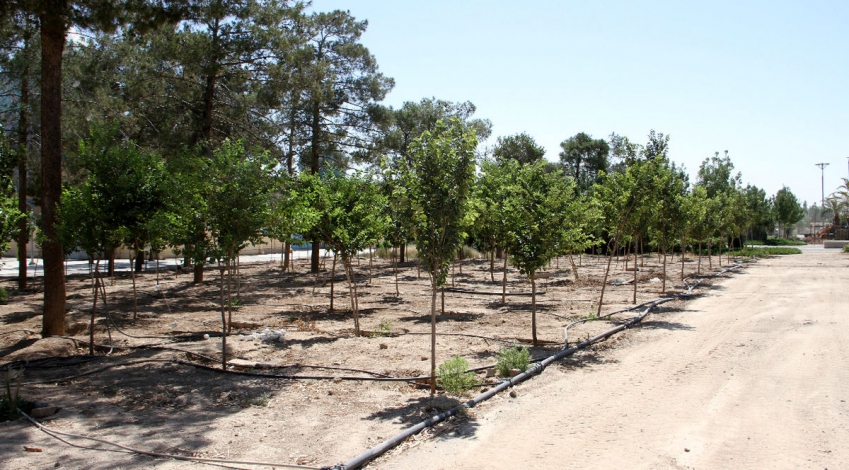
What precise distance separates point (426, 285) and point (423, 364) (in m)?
16.2

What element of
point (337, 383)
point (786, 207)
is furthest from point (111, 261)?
point (786, 207)

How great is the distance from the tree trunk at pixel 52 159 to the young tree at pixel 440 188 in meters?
8.70

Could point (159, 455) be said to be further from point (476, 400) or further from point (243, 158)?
point (243, 158)

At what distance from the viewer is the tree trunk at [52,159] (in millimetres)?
12070

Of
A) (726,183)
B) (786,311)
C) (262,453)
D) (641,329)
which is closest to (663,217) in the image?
(786,311)

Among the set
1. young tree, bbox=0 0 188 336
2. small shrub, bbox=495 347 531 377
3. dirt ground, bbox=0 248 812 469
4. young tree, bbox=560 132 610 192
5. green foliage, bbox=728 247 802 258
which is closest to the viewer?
dirt ground, bbox=0 248 812 469

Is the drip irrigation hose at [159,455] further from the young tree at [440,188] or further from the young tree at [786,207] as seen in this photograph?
the young tree at [786,207]

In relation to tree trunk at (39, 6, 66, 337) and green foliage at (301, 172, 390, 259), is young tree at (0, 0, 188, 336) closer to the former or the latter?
tree trunk at (39, 6, 66, 337)

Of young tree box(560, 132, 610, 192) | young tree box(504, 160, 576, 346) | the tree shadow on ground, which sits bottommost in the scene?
the tree shadow on ground

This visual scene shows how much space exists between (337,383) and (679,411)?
5321mm

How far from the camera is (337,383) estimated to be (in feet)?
30.6

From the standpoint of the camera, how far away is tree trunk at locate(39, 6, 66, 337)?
39.6 ft

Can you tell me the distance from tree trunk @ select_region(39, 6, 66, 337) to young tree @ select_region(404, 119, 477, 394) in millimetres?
8705

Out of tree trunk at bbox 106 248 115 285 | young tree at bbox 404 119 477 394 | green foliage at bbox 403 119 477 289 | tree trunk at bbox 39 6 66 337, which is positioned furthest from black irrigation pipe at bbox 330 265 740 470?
tree trunk at bbox 39 6 66 337
